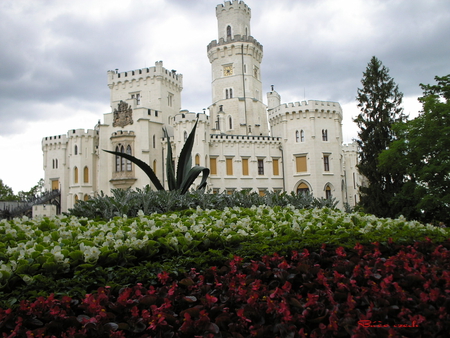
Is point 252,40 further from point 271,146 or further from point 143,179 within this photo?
point 143,179

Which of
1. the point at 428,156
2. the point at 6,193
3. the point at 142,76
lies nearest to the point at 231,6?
the point at 142,76

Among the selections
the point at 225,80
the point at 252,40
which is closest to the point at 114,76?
the point at 225,80

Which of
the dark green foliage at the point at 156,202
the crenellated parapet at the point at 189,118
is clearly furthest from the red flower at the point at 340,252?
the crenellated parapet at the point at 189,118

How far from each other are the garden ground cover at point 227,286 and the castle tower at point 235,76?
41540 millimetres

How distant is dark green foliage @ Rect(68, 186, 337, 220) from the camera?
9.88 metres

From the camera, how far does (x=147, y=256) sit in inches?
199

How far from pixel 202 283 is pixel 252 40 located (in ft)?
155

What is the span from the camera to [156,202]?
10.5m

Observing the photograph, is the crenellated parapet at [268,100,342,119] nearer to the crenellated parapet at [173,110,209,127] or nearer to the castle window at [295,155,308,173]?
the castle window at [295,155,308,173]

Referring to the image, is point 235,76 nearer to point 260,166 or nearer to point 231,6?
point 231,6

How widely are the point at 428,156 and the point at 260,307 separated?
23886mm

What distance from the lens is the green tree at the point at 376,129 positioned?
29.6 m

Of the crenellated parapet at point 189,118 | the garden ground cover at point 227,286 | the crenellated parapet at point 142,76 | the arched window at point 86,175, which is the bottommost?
the garden ground cover at point 227,286
